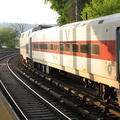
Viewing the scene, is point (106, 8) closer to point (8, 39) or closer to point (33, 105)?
point (33, 105)

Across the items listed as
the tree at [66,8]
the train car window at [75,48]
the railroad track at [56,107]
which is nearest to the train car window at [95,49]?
the train car window at [75,48]

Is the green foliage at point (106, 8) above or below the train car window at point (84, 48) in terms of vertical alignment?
above

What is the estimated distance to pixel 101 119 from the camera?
8.41 m

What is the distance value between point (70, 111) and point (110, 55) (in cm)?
250

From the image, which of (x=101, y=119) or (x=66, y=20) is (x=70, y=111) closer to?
(x=101, y=119)

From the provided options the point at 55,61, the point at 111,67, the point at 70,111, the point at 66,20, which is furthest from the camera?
the point at 66,20

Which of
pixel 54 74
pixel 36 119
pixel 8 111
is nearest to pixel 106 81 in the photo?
pixel 36 119

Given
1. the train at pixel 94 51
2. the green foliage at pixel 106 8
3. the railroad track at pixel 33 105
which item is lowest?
the railroad track at pixel 33 105

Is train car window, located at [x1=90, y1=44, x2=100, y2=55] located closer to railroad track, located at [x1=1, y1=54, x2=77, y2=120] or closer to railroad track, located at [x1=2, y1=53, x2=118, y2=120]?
railroad track, located at [x1=2, y1=53, x2=118, y2=120]

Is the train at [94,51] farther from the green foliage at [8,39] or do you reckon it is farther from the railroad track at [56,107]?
the green foliage at [8,39]

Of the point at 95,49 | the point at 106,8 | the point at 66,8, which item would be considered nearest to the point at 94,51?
the point at 95,49

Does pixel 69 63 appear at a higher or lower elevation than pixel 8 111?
higher

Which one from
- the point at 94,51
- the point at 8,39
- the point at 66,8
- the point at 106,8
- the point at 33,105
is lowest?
the point at 33,105

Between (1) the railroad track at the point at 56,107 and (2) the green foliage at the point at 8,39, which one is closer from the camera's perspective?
(1) the railroad track at the point at 56,107
